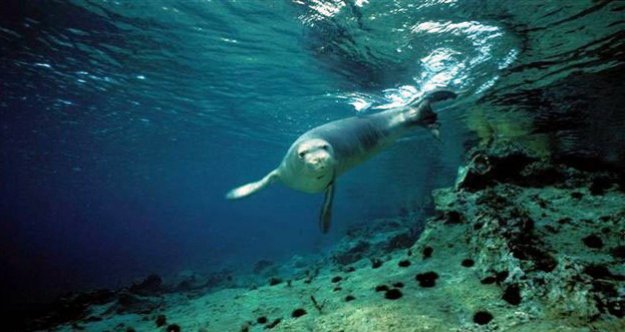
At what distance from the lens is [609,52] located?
10.8 metres

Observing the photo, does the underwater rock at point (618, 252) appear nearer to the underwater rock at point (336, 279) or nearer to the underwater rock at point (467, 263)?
the underwater rock at point (467, 263)

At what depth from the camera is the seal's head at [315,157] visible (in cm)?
484

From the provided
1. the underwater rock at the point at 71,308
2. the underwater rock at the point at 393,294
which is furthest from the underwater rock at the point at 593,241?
the underwater rock at the point at 71,308

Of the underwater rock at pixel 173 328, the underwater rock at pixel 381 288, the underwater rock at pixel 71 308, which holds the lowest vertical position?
the underwater rock at pixel 71 308

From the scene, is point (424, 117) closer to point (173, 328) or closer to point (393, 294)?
point (393, 294)

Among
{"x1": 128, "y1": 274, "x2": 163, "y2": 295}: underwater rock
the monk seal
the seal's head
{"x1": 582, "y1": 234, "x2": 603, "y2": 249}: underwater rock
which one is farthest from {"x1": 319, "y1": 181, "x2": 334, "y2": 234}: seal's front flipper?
{"x1": 128, "y1": 274, "x2": 163, "y2": 295}: underwater rock

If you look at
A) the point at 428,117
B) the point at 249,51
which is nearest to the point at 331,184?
the point at 428,117

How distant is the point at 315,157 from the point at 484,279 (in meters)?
2.63

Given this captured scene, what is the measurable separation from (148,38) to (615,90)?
17.8 meters

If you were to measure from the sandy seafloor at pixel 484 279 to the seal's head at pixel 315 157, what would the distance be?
182 centimetres

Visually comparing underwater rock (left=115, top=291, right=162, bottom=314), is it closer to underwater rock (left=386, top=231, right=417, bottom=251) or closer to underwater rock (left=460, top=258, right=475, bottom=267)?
underwater rock (left=460, top=258, right=475, bottom=267)

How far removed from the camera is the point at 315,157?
191 inches

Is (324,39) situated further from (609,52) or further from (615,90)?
(615,90)

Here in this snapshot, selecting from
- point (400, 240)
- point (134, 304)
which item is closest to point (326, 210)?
point (134, 304)
